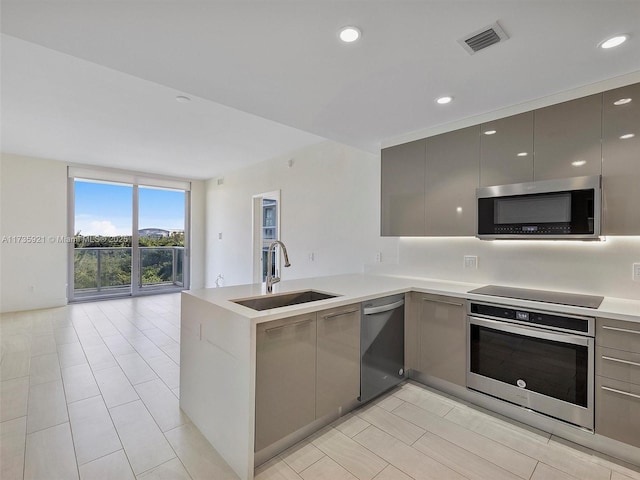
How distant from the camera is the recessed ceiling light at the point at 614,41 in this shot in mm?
1585

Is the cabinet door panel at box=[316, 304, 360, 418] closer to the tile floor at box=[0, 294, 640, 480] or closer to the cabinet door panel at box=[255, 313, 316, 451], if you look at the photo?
the cabinet door panel at box=[255, 313, 316, 451]

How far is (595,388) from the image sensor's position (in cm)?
181

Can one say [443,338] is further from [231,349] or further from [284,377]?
[231,349]

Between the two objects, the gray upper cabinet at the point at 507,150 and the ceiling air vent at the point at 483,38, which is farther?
the gray upper cabinet at the point at 507,150

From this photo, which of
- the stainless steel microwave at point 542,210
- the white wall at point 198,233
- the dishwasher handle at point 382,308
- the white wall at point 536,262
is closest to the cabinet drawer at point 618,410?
the white wall at point 536,262

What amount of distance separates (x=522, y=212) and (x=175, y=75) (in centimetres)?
267

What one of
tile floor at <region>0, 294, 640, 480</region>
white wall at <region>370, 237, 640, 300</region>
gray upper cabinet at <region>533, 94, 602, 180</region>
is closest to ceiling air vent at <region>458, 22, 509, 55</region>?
gray upper cabinet at <region>533, 94, 602, 180</region>

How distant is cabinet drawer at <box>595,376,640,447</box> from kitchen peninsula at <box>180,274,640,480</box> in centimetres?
41

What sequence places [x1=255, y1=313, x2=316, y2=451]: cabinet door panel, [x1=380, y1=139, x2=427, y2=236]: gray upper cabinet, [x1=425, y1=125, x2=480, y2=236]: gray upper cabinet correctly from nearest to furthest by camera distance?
[x1=255, y1=313, x2=316, y2=451]: cabinet door panel
[x1=425, y1=125, x2=480, y2=236]: gray upper cabinet
[x1=380, y1=139, x2=427, y2=236]: gray upper cabinet

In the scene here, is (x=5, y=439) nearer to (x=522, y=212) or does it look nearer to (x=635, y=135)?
(x=522, y=212)

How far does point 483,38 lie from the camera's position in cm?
158

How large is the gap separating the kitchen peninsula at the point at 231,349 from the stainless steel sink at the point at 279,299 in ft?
0.13

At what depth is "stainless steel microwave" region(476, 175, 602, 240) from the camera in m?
2.02

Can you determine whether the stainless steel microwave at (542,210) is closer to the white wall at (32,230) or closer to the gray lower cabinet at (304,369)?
the gray lower cabinet at (304,369)
